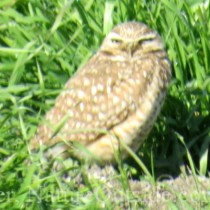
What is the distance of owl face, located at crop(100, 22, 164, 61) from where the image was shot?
6.79 m

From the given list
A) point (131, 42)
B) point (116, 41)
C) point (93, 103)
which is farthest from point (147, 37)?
point (93, 103)

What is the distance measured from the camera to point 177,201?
5.70 metres

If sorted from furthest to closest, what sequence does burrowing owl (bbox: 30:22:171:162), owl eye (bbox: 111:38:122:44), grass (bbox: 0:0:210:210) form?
owl eye (bbox: 111:38:122:44)
grass (bbox: 0:0:210:210)
burrowing owl (bbox: 30:22:171:162)

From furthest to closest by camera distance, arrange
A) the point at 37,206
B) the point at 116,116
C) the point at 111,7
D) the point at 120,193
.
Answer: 1. the point at 111,7
2. the point at 116,116
3. the point at 120,193
4. the point at 37,206

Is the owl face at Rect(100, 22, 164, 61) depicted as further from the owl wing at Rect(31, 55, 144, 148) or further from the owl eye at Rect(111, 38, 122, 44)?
the owl wing at Rect(31, 55, 144, 148)

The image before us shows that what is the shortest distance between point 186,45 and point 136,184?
4.47ft

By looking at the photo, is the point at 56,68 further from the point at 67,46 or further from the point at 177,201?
the point at 177,201

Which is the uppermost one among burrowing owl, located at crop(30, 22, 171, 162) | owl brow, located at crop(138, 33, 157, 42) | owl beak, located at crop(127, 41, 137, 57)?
owl brow, located at crop(138, 33, 157, 42)

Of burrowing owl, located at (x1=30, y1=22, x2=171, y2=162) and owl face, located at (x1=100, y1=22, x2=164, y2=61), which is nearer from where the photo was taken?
burrowing owl, located at (x1=30, y1=22, x2=171, y2=162)

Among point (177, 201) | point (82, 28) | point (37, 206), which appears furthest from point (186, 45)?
point (37, 206)

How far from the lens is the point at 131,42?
6.86 meters

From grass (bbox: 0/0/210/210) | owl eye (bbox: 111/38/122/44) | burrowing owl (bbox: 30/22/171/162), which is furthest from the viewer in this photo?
owl eye (bbox: 111/38/122/44)

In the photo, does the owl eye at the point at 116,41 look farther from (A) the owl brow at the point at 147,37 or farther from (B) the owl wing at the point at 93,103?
(B) the owl wing at the point at 93,103

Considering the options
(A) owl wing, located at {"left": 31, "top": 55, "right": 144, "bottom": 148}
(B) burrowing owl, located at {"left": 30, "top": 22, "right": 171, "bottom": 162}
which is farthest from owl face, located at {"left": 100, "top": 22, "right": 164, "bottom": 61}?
(A) owl wing, located at {"left": 31, "top": 55, "right": 144, "bottom": 148}
